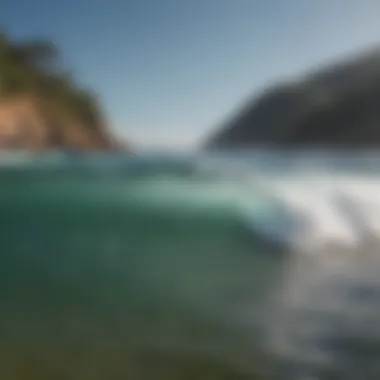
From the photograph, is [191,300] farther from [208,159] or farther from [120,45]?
[120,45]

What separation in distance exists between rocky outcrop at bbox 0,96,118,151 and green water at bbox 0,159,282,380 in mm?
72

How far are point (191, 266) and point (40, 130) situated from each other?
20.4 inches

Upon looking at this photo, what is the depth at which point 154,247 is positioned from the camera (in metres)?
1.16

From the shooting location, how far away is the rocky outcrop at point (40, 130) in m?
1.21

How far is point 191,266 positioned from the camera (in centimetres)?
115

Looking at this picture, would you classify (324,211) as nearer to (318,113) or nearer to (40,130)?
(318,113)

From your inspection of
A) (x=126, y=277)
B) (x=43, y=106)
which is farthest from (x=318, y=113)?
(x=43, y=106)

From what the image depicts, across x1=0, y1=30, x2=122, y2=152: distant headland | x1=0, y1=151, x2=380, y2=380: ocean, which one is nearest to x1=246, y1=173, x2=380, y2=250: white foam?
x1=0, y1=151, x2=380, y2=380: ocean

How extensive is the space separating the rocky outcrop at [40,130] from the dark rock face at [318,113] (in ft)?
0.91

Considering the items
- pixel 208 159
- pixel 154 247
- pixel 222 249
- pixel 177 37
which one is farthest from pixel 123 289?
pixel 177 37

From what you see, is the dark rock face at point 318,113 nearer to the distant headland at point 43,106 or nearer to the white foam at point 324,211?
the white foam at point 324,211

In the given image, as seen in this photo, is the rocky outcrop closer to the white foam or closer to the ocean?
the ocean

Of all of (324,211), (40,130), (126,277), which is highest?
(40,130)

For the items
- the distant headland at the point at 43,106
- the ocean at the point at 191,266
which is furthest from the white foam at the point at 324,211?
the distant headland at the point at 43,106
